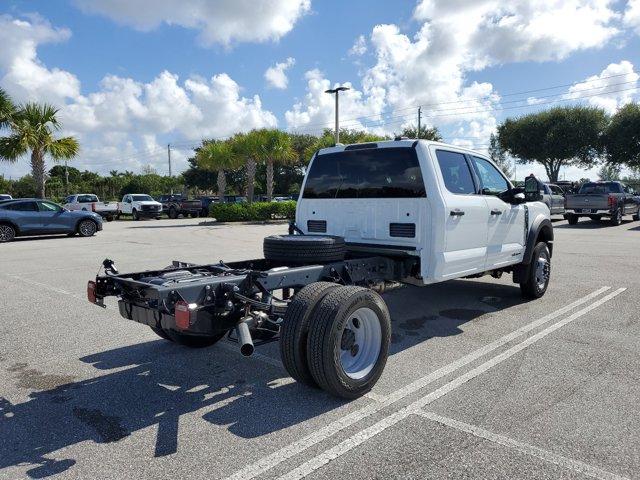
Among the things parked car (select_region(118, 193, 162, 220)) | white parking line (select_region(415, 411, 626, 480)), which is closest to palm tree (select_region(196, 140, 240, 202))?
parked car (select_region(118, 193, 162, 220))

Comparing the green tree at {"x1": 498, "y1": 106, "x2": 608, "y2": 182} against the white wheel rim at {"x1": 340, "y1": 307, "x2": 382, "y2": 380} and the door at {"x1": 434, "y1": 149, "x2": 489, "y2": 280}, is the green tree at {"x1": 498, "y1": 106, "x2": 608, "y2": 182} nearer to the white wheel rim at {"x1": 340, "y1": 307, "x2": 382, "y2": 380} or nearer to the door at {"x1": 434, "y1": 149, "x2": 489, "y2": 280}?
the door at {"x1": 434, "y1": 149, "x2": 489, "y2": 280}

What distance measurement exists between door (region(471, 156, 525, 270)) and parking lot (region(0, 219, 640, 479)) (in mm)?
740

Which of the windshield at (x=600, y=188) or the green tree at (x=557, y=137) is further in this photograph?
the green tree at (x=557, y=137)

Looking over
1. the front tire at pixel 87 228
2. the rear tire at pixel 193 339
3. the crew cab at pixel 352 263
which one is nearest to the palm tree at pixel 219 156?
the front tire at pixel 87 228

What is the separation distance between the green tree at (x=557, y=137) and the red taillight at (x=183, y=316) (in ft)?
153

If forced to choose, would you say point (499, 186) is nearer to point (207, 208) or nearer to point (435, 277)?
point (435, 277)

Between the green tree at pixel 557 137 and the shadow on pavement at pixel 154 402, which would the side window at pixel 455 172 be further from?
the green tree at pixel 557 137

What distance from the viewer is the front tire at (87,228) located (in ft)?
60.5

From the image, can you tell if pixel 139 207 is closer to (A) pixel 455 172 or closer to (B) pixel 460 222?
(A) pixel 455 172

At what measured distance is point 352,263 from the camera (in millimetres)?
4879

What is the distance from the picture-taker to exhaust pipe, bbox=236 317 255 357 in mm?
3486

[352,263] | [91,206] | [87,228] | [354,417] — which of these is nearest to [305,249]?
[352,263]

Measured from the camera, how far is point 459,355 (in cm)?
488

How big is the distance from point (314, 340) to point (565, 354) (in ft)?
8.84
